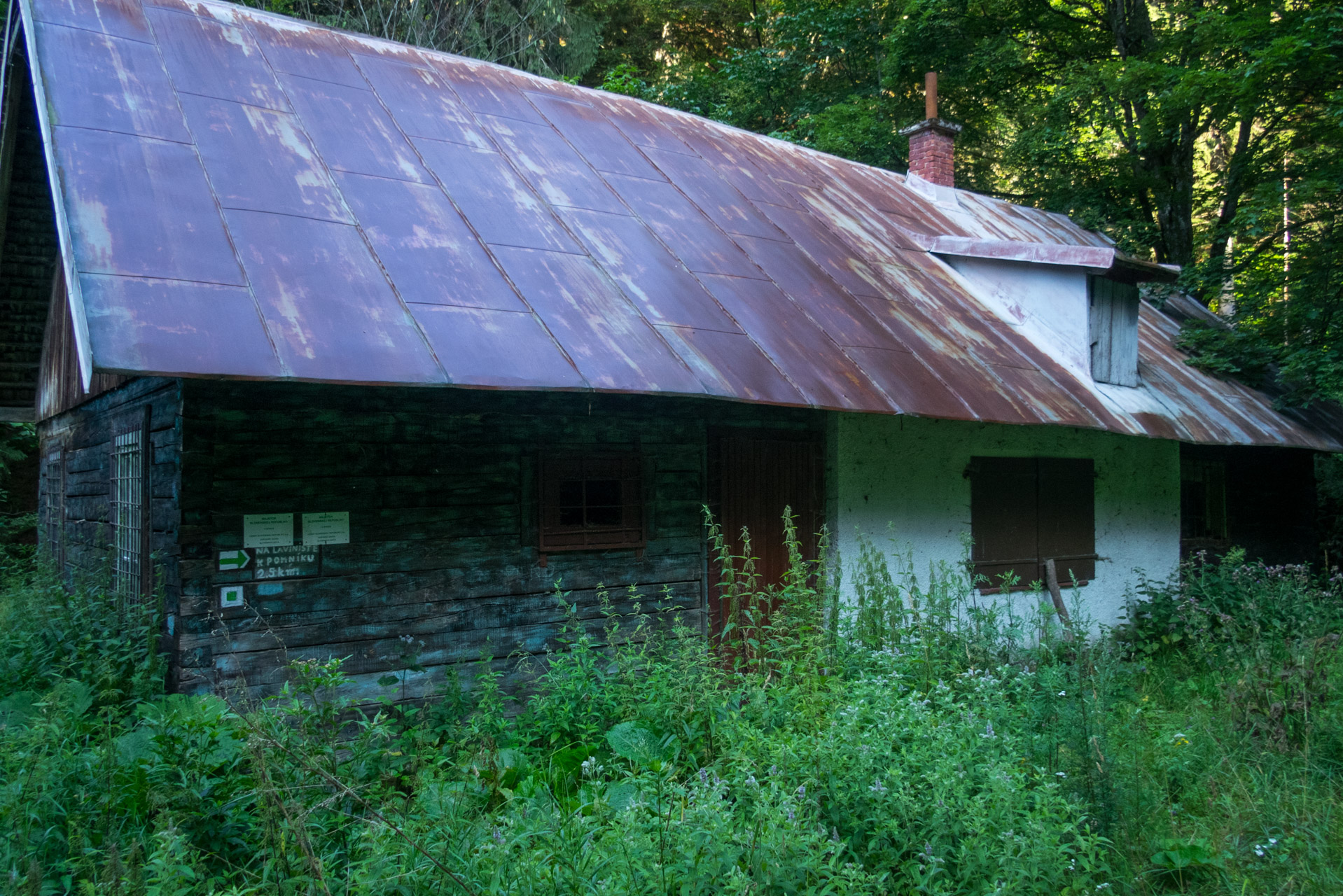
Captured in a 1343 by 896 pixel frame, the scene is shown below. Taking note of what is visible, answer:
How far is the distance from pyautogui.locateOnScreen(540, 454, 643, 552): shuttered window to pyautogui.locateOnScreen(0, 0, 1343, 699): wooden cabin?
0.03m

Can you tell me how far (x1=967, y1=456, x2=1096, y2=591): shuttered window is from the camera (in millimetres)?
8578

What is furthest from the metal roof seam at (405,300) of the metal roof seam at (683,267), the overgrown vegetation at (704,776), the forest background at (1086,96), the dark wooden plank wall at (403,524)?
the forest background at (1086,96)

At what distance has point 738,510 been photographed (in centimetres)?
702

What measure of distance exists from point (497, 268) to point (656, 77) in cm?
1775

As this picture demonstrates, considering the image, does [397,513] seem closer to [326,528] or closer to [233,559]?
[326,528]

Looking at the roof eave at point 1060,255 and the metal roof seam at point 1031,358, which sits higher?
the roof eave at point 1060,255

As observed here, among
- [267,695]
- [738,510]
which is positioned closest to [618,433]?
[738,510]

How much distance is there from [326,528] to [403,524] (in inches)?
17.8

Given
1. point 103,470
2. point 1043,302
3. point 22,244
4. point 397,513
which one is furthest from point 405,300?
point 1043,302

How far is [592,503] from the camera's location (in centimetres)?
632

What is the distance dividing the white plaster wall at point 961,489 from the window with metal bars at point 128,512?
5.05 meters

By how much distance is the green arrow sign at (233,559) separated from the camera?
4988 mm

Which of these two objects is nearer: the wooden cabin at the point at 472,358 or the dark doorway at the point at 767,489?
the wooden cabin at the point at 472,358

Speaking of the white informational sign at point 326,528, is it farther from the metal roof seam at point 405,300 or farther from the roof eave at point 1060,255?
the roof eave at point 1060,255
